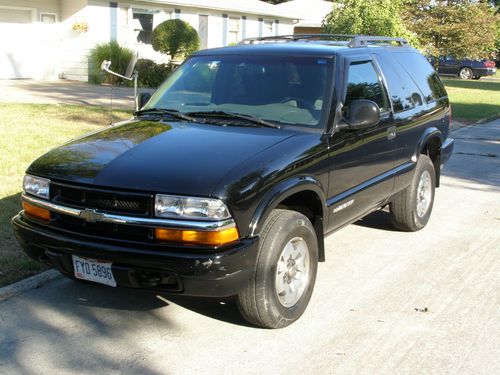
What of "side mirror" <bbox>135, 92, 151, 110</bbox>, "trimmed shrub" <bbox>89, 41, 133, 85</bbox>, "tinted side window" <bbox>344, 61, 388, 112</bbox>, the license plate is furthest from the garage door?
the license plate

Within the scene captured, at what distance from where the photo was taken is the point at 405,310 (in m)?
4.66

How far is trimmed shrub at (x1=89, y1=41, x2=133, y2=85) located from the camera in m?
20.9

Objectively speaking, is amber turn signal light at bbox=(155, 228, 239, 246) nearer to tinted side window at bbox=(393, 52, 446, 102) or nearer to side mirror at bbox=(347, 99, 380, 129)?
side mirror at bbox=(347, 99, 380, 129)

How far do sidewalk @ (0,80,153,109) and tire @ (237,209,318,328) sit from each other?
378 inches

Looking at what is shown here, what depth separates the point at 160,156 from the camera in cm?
410

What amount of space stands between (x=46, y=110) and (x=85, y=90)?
5.56 meters

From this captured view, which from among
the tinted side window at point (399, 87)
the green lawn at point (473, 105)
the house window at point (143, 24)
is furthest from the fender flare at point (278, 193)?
the house window at point (143, 24)

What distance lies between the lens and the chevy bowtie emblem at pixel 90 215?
12.8 feet

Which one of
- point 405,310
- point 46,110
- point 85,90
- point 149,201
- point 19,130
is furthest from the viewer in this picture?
point 85,90

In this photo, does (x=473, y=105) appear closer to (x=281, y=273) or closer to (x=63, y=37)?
(x=63, y=37)

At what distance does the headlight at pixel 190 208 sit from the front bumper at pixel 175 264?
0.65ft

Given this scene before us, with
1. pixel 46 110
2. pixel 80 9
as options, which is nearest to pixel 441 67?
pixel 80 9

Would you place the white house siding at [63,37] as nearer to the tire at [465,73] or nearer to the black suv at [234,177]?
the black suv at [234,177]

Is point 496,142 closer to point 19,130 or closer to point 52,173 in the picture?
point 19,130
